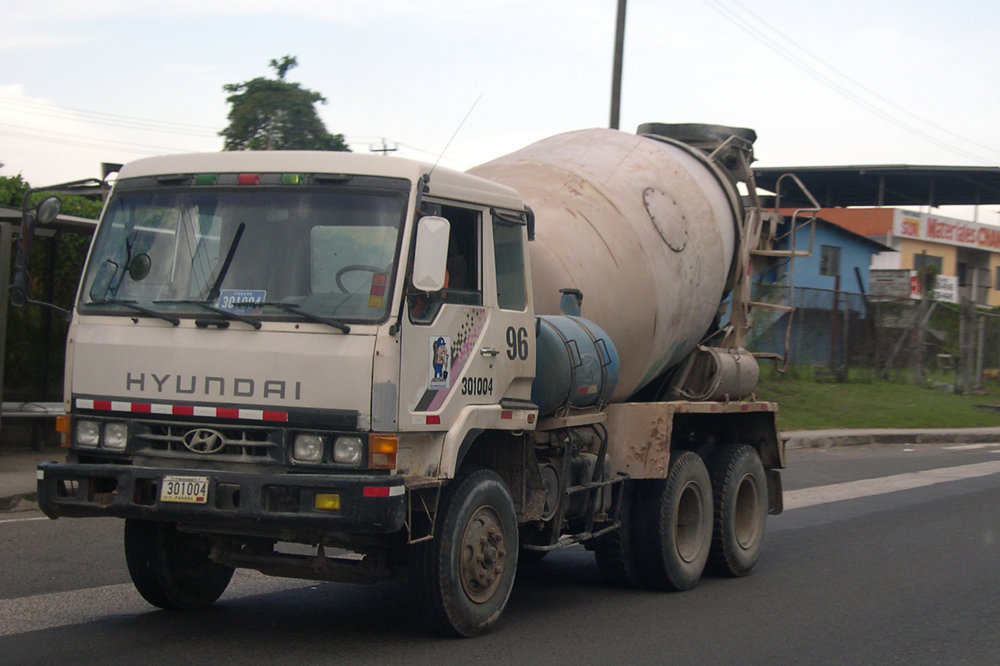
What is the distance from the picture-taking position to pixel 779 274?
447 inches

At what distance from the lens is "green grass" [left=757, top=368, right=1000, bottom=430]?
23.2m

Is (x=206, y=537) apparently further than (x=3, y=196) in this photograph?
No

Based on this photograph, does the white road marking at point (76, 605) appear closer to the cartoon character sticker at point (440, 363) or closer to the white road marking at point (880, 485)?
the cartoon character sticker at point (440, 363)

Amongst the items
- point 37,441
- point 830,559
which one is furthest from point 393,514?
point 37,441

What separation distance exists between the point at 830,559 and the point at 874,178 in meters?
35.4

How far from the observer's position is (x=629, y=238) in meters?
8.59

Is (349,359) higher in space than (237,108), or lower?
lower

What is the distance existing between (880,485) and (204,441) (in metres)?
11.8

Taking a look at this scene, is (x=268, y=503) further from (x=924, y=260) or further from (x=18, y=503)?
(x=924, y=260)

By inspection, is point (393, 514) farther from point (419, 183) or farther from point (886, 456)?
point (886, 456)

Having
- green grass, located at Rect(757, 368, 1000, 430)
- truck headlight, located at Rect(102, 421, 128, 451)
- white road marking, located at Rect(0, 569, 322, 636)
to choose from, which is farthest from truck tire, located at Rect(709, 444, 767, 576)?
green grass, located at Rect(757, 368, 1000, 430)

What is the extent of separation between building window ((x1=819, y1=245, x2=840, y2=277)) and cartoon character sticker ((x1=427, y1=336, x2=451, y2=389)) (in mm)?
34613

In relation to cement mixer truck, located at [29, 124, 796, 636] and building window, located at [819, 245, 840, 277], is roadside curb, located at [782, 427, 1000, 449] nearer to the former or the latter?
cement mixer truck, located at [29, 124, 796, 636]

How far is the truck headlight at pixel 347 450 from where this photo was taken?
567cm
